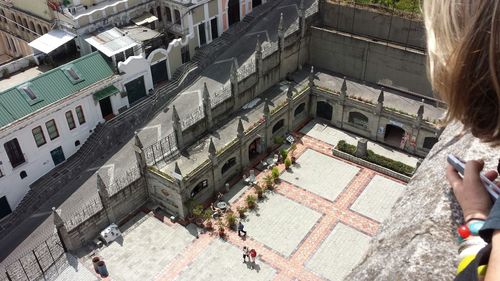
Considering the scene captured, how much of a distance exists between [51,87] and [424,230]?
3947cm

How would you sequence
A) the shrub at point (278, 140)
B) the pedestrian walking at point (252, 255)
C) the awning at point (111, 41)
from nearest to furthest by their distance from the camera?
the pedestrian walking at point (252, 255), the awning at point (111, 41), the shrub at point (278, 140)

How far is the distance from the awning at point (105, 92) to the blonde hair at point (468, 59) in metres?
40.4

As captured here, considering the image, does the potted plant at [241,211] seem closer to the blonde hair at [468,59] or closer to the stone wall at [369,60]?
→ the stone wall at [369,60]

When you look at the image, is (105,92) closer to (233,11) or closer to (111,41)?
(111,41)

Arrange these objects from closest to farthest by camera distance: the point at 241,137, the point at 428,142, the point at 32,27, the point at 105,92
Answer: the point at 241,137
the point at 105,92
the point at 428,142
the point at 32,27

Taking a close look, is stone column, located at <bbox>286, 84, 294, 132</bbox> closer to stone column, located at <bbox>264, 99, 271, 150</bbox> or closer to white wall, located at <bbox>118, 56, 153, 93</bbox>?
stone column, located at <bbox>264, 99, 271, 150</bbox>

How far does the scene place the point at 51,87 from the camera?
3972 cm

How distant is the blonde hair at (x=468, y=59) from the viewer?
14.0ft

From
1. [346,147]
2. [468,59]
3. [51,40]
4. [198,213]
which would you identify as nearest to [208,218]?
[198,213]

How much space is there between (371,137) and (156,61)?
967 inches

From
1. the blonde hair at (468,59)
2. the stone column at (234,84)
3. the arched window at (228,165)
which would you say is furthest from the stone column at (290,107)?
the blonde hair at (468,59)


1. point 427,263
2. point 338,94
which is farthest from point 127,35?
point 427,263

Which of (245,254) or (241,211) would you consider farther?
(241,211)

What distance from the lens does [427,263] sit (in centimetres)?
578
